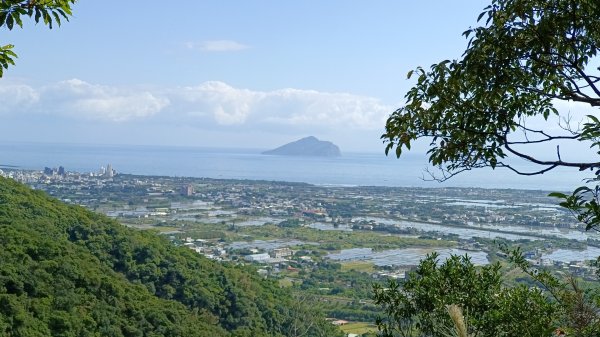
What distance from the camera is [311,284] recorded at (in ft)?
75.3

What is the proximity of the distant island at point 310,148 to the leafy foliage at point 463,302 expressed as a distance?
13192cm

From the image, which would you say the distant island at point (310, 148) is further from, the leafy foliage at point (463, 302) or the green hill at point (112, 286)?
the leafy foliage at point (463, 302)

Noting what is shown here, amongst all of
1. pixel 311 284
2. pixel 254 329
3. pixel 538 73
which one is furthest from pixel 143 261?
pixel 538 73

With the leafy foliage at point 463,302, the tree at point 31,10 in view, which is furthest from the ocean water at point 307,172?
the tree at point 31,10

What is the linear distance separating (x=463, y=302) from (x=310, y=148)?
136 meters

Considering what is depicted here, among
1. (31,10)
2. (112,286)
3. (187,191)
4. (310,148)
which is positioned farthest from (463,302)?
(310,148)

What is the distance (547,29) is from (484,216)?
38.0m

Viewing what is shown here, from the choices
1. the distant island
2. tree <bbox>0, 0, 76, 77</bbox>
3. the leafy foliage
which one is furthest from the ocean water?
tree <bbox>0, 0, 76, 77</bbox>

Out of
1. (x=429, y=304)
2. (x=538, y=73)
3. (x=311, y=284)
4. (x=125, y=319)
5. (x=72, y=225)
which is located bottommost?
(x=311, y=284)

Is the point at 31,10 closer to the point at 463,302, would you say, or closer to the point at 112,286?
the point at 463,302

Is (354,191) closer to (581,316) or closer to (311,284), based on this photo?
(311,284)

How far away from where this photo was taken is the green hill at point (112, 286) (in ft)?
31.8

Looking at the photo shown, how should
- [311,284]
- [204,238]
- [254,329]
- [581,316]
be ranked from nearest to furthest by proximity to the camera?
1. [581,316]
2. [254,329]
3. [311,284]
4. [204,238]

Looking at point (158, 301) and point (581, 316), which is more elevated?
point (581, 316)
